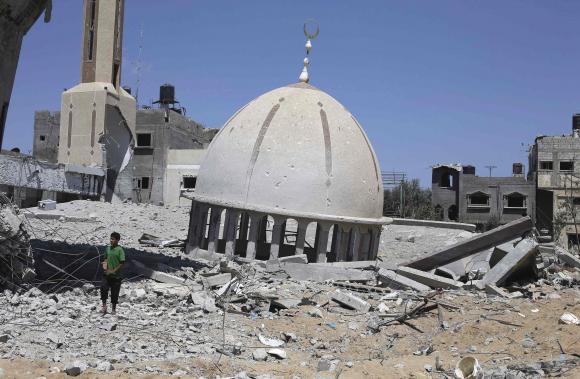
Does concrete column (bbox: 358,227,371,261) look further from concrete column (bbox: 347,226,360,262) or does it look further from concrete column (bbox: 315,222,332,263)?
concrete column (bbox: 315,222,332,263)

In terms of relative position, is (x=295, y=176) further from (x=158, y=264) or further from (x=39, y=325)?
(x=39, y=325)

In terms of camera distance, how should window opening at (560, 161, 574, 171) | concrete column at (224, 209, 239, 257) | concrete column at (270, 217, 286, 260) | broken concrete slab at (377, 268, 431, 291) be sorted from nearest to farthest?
1. broken concrete slab at (377, 268, 431, 291)
2. concrete column at (270, 217, 286, 260)
3. concrete column at (224, 209, 239, 257)
4. window opening at (560, 161, 574, 171)

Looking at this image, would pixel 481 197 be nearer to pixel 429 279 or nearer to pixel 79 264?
pixel 429 279

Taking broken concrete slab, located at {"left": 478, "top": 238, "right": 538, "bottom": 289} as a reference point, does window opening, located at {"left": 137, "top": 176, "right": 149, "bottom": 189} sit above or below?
above

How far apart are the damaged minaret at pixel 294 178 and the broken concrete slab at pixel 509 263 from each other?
4185 millimetres

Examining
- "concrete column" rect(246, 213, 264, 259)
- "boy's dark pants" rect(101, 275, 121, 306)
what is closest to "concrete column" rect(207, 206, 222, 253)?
"concrete column" rect(246, 213, 264, 259)

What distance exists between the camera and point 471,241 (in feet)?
53.0

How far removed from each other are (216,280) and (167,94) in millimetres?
35407

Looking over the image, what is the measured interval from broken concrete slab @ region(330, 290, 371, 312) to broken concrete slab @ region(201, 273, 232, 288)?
235 centimetres

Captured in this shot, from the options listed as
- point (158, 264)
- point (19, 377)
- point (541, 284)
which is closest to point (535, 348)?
point (541, 284)

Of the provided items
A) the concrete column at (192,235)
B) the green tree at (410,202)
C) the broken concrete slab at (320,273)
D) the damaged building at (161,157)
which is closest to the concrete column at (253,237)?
the broken concrete slab at (320,273)

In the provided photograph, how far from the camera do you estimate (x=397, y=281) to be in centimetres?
1452

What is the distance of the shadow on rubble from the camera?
492 inches

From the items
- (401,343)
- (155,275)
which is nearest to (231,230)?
(155,275)
